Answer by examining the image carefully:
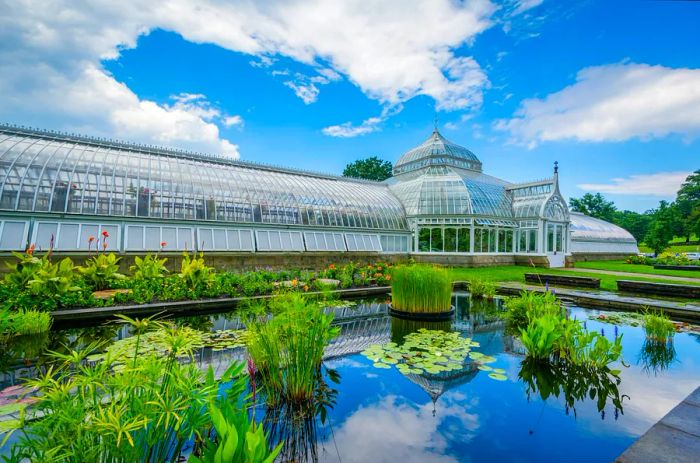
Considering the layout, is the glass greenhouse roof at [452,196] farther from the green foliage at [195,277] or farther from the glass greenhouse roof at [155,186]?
the green foliage at [195,277]

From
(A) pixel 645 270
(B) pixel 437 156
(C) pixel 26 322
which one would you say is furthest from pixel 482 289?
(B) pixel 437 156

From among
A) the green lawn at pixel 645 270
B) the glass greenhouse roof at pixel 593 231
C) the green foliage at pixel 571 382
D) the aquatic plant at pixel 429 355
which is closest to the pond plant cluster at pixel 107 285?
the aquatic plant at pixel 429 355

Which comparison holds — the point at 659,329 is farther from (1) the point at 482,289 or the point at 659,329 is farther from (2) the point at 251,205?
(2) the point at 251,205

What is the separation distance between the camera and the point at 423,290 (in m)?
8.40

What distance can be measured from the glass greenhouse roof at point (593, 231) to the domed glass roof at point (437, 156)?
13.4m

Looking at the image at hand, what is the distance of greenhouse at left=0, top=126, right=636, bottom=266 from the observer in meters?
13.3

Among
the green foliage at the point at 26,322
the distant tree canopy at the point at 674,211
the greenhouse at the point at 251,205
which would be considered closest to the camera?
the green foliage at the point at 26,322

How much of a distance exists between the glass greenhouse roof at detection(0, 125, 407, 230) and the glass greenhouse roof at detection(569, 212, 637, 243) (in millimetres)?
24314

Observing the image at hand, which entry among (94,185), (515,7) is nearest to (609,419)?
(515,7)

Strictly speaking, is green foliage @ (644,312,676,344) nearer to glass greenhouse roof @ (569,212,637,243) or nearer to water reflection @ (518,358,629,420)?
water reflection @ (518,358,629,420)

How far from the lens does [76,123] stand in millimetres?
19516

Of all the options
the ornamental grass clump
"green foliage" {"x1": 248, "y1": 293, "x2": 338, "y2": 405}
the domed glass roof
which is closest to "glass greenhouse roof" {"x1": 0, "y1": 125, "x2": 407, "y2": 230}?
the domed glass roof

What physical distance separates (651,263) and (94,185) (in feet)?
132

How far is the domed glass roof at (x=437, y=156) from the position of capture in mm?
30359
